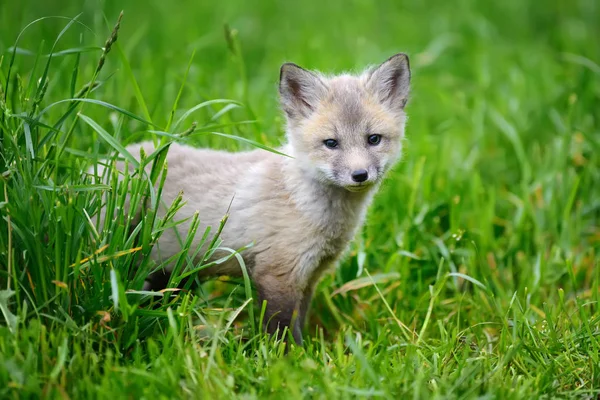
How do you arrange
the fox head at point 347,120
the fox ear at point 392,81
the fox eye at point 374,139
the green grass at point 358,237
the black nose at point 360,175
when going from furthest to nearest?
the fox ear at point 392,81 < the fox eye at point 374,139 < the fox head at point 347,120 < the black nose at point 360,175 < the green grass at point 358,237

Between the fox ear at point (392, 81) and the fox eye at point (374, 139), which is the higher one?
the fox ear at point (392, 81)

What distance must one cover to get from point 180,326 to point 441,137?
3.95 meters

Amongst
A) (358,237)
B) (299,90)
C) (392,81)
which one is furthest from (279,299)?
(392,81)

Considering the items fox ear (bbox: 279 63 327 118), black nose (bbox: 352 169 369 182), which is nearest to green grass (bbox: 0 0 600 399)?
fox ear (bbox: 279 63 327 118)

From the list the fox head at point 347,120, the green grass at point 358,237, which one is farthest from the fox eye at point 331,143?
the green grass at point 358,237

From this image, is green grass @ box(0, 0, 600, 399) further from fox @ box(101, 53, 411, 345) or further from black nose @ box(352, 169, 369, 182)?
black nose @ box(352, 169, 369, 182)

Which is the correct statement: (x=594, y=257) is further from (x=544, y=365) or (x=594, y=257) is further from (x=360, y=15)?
(x=360, y=15)

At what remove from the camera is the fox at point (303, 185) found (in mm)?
3955

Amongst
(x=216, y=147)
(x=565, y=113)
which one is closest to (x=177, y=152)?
(x=216, y=147)

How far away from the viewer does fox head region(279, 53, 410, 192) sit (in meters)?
3.91

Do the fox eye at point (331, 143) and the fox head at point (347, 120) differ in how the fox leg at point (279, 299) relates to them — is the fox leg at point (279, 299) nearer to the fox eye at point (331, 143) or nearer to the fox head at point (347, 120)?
the fox head at point (347, 120)

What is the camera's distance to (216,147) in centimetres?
516

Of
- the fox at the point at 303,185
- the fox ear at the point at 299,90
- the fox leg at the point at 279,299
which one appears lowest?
the fox leg at the point at 279,299

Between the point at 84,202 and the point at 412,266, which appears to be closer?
the point at 84,202
